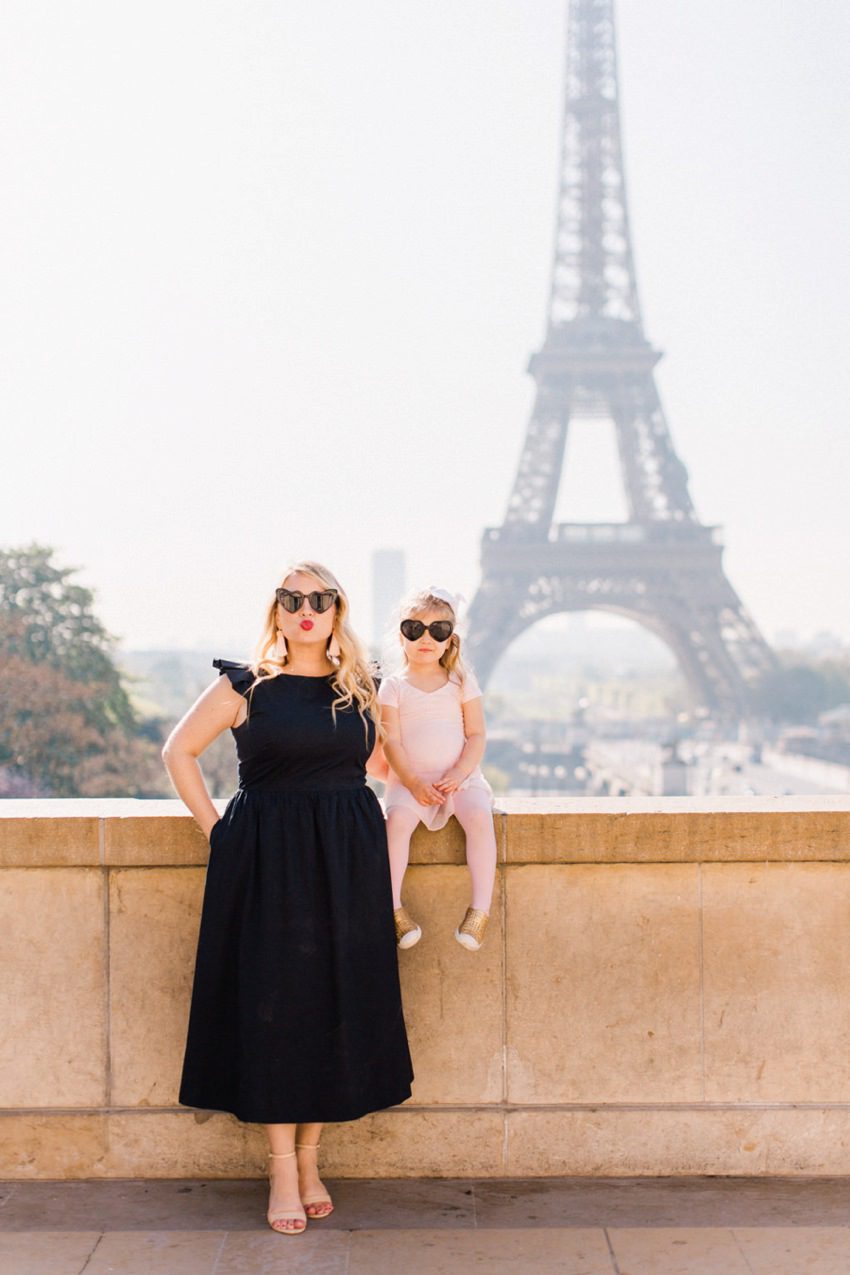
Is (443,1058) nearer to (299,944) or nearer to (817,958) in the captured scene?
(299,944)

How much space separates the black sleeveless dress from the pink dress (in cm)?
24

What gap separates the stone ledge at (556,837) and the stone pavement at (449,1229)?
39.6 inches

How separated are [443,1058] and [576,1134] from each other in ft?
1.59

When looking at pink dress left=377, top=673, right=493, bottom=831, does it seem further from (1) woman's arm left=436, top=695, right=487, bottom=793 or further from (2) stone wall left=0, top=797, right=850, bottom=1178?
(2) stone wall left=0, top=797, right=850, bottom=1178

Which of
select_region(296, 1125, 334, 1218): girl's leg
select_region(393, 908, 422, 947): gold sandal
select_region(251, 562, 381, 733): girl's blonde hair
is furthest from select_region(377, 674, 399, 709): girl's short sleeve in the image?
select_region(296, 1125, 334, 1218): girl's leg

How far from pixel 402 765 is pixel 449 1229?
4.39 ft

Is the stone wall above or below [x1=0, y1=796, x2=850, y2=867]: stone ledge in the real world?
below

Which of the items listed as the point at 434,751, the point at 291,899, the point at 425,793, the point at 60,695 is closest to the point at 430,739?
the point at 434,751

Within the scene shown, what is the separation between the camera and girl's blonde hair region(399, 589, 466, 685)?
173 inches

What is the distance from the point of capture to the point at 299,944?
4098 millimetres

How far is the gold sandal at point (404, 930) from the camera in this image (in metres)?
4.29

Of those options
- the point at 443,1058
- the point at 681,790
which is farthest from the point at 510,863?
the point at 681,790

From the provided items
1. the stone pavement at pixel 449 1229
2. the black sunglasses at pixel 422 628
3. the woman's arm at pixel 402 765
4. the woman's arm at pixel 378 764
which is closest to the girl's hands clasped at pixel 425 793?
the woman's arm at pixel 402 765

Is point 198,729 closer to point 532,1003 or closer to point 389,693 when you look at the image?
point 389,693
